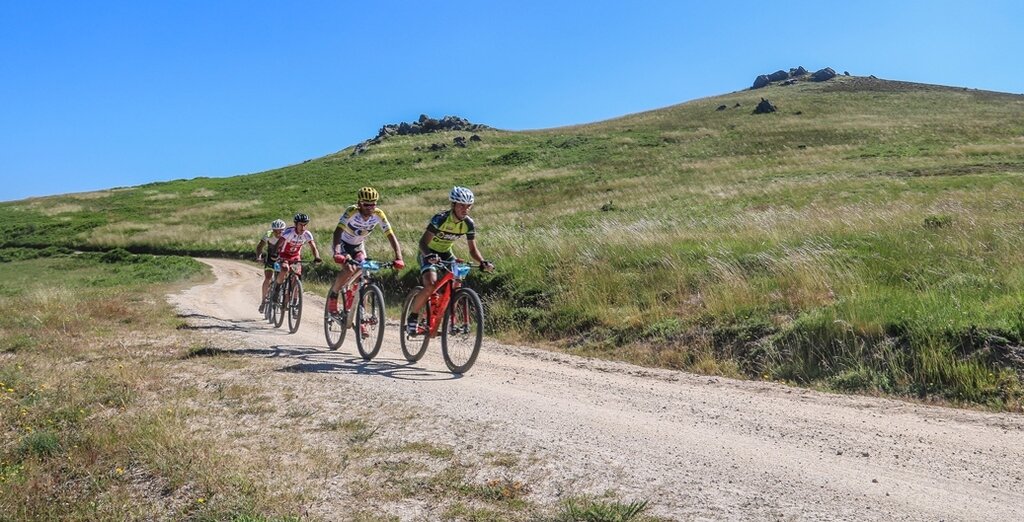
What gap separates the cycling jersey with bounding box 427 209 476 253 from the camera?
351 inches

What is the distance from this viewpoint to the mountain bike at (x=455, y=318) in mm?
8555

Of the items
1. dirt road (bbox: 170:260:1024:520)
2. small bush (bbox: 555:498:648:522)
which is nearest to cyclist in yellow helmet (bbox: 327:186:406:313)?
dirt road (bbox: 170:260:1024:520)

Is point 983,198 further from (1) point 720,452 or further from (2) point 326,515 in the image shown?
(2) point 326,515

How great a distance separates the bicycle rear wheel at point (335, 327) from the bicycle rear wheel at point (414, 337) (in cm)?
144

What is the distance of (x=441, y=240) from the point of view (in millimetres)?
9117

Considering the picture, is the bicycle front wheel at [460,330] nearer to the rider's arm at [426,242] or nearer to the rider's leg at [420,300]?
the rider's leg at [420,300]

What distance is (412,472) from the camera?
15.9 feet

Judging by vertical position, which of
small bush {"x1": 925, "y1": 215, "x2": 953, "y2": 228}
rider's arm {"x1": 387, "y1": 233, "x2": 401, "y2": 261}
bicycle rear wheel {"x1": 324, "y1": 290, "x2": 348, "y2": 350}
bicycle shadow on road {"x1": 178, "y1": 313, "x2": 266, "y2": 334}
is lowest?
bicycle shadow on road {"x1": 178, "y1": 313, "x2": 266, "y2": 334}

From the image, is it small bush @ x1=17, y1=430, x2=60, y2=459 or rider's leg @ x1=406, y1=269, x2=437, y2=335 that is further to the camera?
rider's leg @ x1=406, y1=269, x2=437, y2=335

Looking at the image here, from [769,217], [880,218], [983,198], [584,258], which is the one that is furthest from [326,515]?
[983,198]

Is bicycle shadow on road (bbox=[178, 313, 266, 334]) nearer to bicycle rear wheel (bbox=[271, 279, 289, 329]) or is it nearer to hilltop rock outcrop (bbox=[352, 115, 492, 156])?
bicycle rear wheel (bbox=[271, 279, 289, 329])

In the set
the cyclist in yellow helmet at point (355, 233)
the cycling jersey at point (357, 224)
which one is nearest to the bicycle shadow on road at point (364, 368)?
the cyclist in yellow helmet at point (355, 233)

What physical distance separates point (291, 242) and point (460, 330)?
6.63 metres

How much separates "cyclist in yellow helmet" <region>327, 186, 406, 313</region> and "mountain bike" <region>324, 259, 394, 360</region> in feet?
0.49
